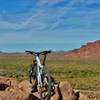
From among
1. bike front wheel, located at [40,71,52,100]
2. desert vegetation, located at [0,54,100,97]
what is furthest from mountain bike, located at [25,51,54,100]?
desert vegetation, located at [0,54,100,97]

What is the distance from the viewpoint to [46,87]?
1666cm

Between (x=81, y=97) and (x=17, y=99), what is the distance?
3.50 metres

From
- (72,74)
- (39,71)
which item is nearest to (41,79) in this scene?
(39,71)

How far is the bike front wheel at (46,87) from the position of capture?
53.0 feet

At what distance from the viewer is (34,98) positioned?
1528 cm

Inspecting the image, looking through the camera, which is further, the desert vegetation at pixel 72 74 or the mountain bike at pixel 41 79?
the desert vegetation at pixel 72 74

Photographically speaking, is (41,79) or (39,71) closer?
(41,79)

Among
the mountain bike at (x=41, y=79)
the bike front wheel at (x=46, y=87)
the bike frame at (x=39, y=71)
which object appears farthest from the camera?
the bike frame at (x=39, y=71)

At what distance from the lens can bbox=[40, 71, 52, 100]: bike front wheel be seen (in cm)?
1614

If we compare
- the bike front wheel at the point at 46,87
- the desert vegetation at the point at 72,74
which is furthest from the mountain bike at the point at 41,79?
the desert vegetation at the point at 72,74

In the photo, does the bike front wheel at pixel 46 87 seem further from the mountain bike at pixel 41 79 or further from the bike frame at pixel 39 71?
the bike frame at pixel 39 71

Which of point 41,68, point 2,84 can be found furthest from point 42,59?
point 2,84

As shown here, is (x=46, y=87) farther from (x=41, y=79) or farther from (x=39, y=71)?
(x=39, y=71)

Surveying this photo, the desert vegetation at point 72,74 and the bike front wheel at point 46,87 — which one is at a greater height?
the desert vegetation at point 72,74
